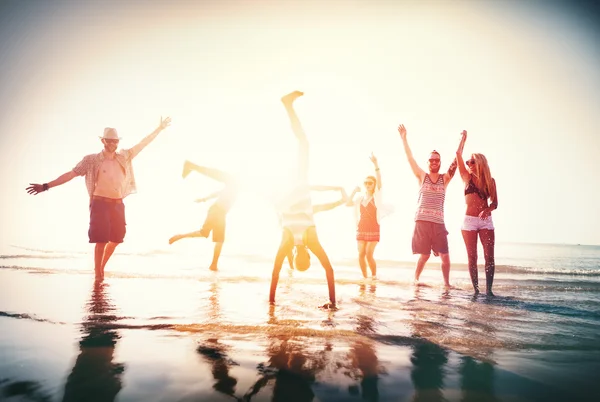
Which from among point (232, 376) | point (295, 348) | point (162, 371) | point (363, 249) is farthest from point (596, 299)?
point (162, 371)

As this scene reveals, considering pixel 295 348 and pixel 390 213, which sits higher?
pixel 390 213

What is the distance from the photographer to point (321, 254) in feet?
15.7

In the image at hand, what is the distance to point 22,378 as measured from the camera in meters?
2.26

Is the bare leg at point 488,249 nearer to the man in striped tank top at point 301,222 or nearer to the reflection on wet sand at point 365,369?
the man in striped tank top at point 301,222

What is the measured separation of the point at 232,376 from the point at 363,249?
684 cm

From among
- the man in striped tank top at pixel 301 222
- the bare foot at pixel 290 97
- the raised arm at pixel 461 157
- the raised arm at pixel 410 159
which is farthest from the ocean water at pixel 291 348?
the bare foot at pixel 290 97

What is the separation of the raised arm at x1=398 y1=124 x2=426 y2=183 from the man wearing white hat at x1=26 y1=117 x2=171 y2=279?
5887 mm

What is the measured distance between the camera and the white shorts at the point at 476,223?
6.21 meters

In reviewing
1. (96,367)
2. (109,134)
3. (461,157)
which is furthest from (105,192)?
(461,157)

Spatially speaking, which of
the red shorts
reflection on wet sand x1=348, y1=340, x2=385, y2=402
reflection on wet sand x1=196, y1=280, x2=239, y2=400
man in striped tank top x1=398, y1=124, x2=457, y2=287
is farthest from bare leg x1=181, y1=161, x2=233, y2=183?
reflection on wet sand x1=348, y1=340, x2=385, y2=402

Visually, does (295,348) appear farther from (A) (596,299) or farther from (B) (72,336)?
(A) (596,299)

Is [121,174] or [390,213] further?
[390,213]

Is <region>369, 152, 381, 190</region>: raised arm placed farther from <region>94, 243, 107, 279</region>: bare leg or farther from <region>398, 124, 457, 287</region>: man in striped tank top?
<region>94, 243, 107, 279</region>: bare leg

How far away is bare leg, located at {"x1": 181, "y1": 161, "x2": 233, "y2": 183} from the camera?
19.9 feet
